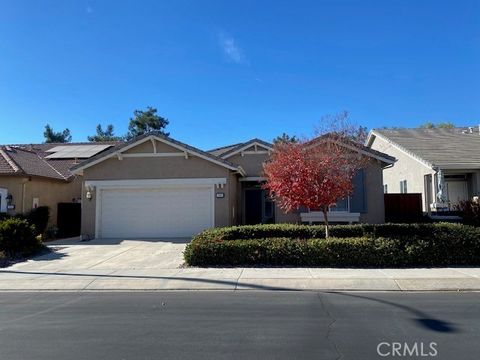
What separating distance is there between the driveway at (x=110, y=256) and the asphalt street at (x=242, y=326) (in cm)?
369

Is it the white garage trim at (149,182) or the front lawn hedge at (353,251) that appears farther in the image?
the white garage trim at (149,182)

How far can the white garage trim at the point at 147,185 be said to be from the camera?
19.3m

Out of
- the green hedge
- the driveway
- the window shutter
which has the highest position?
the window shutter

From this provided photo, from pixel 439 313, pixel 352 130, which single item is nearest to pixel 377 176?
pixel 352 130

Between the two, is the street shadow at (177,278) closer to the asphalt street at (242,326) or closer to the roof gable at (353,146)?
the asphalt street at (242,326)

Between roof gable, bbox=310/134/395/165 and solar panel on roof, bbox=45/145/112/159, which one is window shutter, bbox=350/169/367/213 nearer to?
roof gable, bbox=310/134/395/165

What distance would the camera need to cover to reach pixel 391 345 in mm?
5789

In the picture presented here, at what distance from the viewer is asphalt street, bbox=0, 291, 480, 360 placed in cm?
560

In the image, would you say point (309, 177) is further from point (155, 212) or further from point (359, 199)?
point (155, 212)

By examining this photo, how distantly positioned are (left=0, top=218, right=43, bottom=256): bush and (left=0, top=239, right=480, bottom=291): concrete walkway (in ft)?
3.26

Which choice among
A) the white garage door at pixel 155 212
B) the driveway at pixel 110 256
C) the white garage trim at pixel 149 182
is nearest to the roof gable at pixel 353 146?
the white garage trim at pixel 149 182

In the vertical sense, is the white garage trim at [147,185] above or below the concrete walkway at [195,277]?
above

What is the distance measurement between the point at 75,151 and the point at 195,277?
20733 millimetres

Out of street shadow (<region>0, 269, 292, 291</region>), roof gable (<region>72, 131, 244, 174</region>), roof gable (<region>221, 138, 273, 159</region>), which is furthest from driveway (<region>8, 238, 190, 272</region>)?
roof gable (<region>221, 138, 273, 159</region>)
